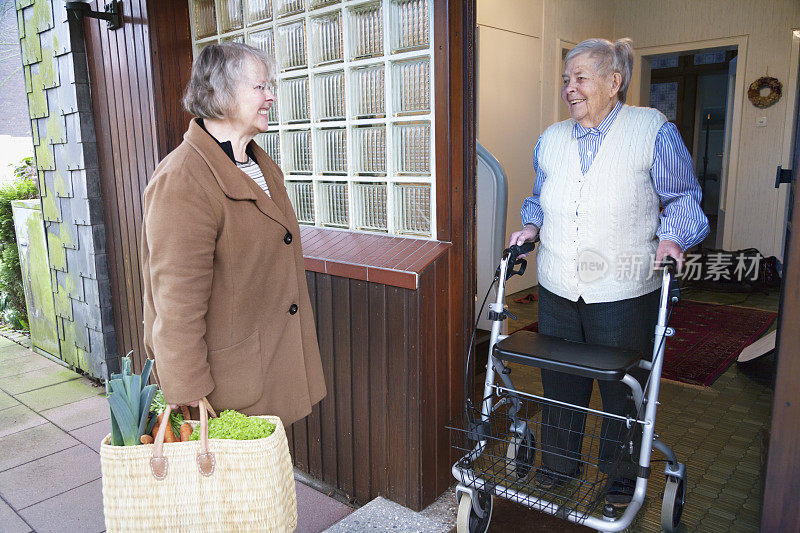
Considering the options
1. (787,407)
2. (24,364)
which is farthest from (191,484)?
(24,364)

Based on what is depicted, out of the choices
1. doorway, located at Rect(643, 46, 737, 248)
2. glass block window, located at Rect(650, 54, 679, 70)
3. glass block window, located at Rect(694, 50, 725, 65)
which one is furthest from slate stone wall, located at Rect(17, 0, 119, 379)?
glass block window, located at Rect(694, 50, 725, 65)

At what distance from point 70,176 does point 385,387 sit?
2.59 m

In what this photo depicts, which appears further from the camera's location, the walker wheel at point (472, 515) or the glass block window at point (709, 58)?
the glass block window at point (709, 58)

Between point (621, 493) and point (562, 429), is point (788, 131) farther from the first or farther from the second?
point (562, 429)

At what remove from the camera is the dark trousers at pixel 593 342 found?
204 centimetres

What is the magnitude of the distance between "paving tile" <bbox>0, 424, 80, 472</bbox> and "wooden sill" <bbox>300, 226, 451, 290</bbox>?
1.78m

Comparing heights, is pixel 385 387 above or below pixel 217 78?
below

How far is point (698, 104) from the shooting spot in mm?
8914

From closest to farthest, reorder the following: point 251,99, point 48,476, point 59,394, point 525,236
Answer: point 251,99 < point 525,236 < point 48,476 < point 59,394

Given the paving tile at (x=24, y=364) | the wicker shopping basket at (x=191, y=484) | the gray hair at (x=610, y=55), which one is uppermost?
the gray hair at (x=610, y=55)

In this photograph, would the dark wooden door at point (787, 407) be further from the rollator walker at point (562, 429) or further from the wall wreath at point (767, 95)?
the wall wreath at point (767, 95)

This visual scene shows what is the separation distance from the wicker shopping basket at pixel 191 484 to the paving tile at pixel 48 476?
1603mm

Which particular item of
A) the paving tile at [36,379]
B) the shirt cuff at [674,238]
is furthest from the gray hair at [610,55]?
the paving tile at [36,379]

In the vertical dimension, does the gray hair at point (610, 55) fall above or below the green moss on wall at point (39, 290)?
above
